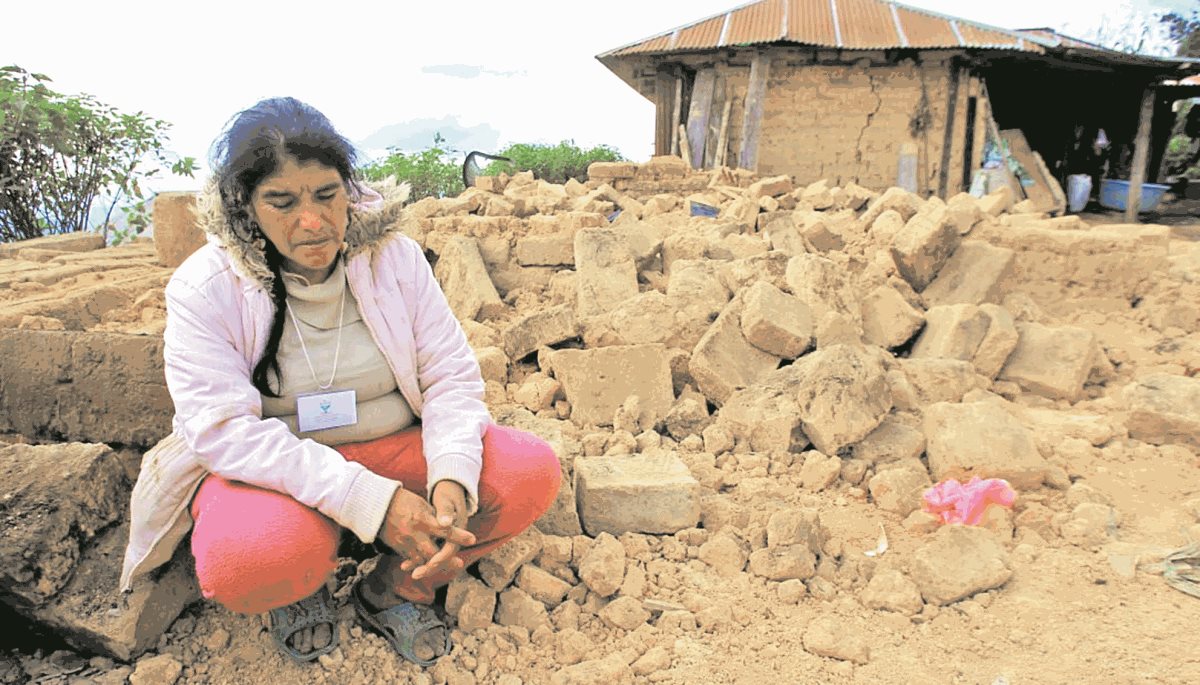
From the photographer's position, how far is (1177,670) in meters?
1.94

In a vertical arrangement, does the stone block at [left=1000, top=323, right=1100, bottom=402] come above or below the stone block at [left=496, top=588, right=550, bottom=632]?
above

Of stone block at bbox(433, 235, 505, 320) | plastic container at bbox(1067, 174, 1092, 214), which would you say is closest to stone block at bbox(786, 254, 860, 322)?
stone block at bbox(433, 235, 505, 320)

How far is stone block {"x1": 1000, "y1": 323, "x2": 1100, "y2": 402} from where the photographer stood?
12.7ft

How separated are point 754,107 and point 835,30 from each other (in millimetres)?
1358

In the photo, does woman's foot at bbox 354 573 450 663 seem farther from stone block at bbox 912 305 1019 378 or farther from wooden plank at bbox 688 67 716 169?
wooden plank at bbox 688 67 716 169

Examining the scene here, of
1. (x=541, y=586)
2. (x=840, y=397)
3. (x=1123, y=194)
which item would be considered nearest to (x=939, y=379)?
(x=840, y=397)

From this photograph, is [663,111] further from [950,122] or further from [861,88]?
[950,122]

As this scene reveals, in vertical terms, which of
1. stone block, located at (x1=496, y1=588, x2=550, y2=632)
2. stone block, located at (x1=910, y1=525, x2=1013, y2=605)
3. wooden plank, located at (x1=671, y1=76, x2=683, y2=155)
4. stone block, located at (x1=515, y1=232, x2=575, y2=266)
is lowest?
stone block, located at (x1=496, y1=588, x2=550, y2=632)

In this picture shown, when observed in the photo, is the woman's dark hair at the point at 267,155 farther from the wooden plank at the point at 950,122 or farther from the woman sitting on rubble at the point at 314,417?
the wooden plank at the point at 950,122

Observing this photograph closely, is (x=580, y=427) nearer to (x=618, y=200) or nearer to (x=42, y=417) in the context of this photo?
(x=42, y=417)

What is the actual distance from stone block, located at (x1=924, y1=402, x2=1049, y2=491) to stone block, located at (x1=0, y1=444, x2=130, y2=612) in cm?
281

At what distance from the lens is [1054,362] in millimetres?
3957

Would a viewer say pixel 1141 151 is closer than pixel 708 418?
No

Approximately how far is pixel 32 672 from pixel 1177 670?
2.92 m
